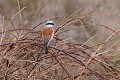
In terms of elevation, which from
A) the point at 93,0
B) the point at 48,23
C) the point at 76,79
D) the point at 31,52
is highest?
the point at 93,0

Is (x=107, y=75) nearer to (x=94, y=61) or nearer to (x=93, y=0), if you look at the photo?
(x=94, y=61)

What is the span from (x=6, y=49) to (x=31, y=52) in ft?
0.44

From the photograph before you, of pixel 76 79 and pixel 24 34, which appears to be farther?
pixel 24 34

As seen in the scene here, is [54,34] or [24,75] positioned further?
[54,34]

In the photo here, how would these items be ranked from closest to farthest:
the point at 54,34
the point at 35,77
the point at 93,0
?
the point at 35,77 < the point at 54,34 < the point at 93,0

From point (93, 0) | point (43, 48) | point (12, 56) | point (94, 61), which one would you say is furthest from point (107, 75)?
point (93, 0)

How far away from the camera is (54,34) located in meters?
2.54

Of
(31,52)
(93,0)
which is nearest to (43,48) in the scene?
(31,52)

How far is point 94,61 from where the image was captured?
2.40 m

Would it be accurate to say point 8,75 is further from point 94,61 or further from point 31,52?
point 94,61

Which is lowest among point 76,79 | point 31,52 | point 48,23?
point 76,79

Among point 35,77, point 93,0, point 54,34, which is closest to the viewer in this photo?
point 35,77

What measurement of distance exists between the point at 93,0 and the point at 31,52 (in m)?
6.63

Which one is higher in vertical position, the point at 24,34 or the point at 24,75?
the point at 24,34
